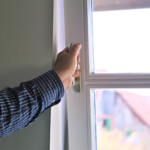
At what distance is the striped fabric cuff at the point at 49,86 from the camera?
479 mm

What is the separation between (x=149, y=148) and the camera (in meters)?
0.70

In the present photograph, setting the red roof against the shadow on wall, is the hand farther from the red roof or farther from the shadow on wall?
the red roof

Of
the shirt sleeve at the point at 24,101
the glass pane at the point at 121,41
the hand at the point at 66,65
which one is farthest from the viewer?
the glass pane at the point at 121,41

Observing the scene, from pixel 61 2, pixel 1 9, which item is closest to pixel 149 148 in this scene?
pixel 61 2

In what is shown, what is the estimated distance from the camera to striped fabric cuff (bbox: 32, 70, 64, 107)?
0.48 m

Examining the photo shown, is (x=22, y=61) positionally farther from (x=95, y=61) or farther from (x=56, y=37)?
(x=95, y=61)

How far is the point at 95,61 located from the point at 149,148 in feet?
1.43

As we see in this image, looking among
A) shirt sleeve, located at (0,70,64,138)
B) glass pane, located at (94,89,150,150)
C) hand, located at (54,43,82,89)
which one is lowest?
glass pane, located at (94,89,150,150)

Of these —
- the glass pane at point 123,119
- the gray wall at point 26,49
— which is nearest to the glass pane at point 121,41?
the glass pane at point 123,119

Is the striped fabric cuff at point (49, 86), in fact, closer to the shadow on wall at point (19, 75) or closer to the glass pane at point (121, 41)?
the shadow on wall at point (19, 75)

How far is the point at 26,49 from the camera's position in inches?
25.6

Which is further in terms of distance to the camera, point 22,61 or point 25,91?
point 22,61

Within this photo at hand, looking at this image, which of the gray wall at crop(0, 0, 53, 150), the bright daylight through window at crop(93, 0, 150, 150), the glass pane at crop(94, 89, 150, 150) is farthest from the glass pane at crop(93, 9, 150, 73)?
the gray wall at crop(0, 0, 53, 150)

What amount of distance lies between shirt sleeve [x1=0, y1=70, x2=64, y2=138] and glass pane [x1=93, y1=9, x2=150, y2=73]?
11.3 inches
